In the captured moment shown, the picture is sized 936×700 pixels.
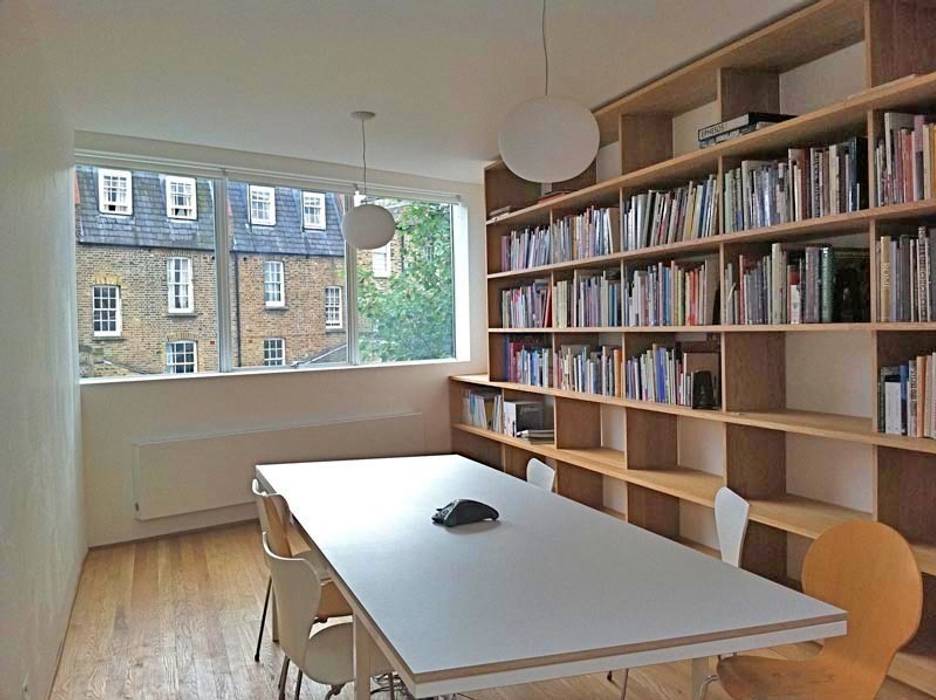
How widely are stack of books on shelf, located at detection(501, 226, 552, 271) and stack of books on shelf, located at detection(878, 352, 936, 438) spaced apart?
2.42m

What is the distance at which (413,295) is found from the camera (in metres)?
6.02

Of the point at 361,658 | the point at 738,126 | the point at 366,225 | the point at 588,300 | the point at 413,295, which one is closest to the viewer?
the point at 361,658

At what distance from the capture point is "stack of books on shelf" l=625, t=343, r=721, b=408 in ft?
11.5

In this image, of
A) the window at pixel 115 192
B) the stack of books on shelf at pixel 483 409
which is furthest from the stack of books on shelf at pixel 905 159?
the window at pixel 115 192

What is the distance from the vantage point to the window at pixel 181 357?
16.1 feet

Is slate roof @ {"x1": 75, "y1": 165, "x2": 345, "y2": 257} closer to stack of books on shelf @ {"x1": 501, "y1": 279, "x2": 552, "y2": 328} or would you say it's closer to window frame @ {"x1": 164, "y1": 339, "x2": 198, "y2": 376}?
window frame @ {"x1": 164, "y1": 339, "x2": 198, "y2": 376}

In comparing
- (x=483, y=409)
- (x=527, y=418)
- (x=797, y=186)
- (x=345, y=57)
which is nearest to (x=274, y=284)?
(x=483, y=409)

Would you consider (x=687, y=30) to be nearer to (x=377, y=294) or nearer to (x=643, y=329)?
(x=643, y=329)

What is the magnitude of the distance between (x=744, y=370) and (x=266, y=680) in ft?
7.92

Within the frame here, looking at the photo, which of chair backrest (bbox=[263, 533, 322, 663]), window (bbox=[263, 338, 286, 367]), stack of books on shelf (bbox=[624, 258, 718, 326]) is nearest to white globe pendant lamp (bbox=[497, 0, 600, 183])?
stack of books on shelf (bbox=[624, 258, 718, 326])

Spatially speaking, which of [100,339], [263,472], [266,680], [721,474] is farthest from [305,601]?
[100,339]

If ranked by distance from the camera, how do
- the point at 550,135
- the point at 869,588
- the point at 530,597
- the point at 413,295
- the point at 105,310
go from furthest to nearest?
the point at 413,295
the point at 105,310
the point at 550,135
the point at 869,588
the point at 530,597

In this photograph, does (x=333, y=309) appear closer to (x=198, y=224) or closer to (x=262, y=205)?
(x=262, y=205)

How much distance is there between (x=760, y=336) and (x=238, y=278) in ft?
11.4
